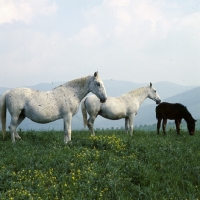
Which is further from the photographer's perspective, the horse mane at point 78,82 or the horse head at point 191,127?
the horse head at point 191,127

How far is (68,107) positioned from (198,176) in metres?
5.46

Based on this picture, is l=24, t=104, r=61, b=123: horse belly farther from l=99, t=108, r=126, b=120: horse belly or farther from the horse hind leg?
l=99, t=108, r=126, b=120: horse belly

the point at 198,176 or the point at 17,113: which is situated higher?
the point at 17,113

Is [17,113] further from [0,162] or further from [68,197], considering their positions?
[68,197]

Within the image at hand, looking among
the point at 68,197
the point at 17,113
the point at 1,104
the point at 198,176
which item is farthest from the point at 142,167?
the point at 1,104


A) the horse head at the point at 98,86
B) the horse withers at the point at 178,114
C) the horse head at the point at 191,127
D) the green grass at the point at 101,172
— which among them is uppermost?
the horse head at the point at 98,86

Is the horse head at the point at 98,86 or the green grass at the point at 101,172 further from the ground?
the horse head at the point at 98,86

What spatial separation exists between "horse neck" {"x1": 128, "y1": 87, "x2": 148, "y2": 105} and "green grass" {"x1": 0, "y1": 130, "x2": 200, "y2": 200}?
5.50 metres

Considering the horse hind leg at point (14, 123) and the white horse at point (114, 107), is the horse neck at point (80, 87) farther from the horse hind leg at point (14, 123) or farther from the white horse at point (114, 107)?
the white horse at point (114, 107)

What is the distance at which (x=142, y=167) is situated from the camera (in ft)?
26.2

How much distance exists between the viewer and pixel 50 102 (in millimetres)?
11359

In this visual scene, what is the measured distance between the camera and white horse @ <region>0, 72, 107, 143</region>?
37.1ft

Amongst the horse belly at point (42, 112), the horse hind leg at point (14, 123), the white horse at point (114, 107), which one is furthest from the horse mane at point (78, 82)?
the white horse at point (114, 107)

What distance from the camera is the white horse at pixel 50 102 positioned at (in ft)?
37.1
